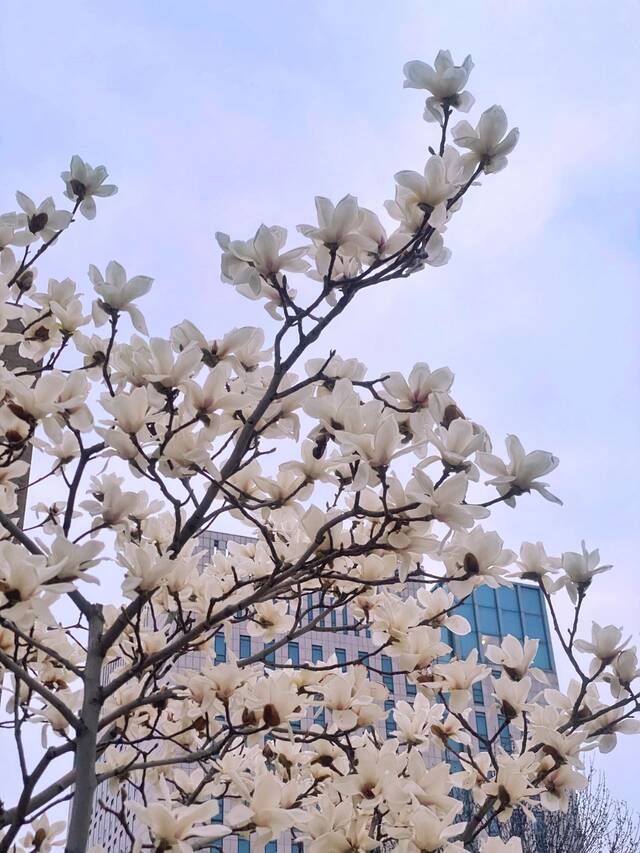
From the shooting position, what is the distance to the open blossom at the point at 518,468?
4.90 feet

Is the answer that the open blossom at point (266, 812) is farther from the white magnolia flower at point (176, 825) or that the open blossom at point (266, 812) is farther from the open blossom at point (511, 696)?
the open blossom at point (511, 696)

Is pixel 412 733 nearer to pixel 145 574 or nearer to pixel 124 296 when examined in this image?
pixel 145 574

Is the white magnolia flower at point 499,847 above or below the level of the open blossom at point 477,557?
below

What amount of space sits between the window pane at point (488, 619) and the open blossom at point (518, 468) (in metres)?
29.4

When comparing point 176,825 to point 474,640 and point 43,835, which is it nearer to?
point 43,835

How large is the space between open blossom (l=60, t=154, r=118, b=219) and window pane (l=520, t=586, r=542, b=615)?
30802mm

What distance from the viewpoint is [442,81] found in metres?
1.68

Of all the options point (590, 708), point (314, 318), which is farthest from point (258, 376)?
point (590, 708)

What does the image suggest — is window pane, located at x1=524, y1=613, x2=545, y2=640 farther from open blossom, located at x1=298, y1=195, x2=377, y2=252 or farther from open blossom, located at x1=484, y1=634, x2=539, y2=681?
open blossom, located at x1=298, y1=195, x2=377, y2=252

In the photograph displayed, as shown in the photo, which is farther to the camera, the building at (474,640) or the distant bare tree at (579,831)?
the building at (474,640)

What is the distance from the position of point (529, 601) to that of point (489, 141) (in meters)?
31.9

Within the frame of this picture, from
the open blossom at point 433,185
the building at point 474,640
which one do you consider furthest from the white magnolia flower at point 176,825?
the building at point 474,640

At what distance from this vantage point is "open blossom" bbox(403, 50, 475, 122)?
168cm

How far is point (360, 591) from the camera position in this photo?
1878 mm
